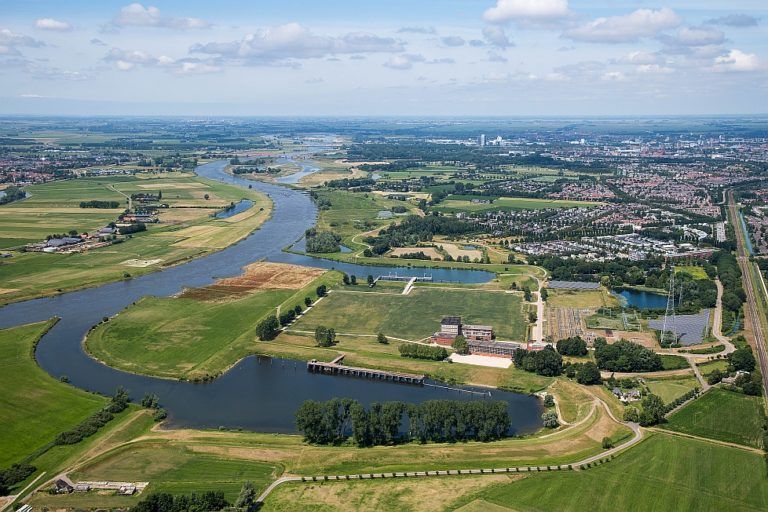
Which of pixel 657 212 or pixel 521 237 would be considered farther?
pixel 657 212

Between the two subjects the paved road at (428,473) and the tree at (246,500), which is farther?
the paved road at (428,473)

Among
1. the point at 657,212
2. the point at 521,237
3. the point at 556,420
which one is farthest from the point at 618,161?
the point at 556,420

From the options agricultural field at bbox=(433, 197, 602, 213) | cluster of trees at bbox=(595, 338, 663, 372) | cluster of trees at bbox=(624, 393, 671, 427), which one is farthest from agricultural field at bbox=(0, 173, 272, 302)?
cluster of trees at bbox=(624, 393, 671, 427)

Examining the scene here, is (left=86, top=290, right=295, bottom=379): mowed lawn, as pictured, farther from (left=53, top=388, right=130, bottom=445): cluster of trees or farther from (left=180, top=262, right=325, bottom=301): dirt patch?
(left=53, top=388, right=130, bottom=445): cluster of trees

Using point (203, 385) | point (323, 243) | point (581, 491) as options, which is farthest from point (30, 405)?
point (323, 243)

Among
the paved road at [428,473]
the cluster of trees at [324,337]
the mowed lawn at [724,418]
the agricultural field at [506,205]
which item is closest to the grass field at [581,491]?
the paved road at [428,473]

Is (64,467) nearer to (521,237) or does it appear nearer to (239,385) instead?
(239,385)

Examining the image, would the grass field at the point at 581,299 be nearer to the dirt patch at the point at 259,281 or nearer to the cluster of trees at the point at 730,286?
the cluster of trees at the point at 730,286

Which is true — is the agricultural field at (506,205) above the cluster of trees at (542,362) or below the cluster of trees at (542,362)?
above
